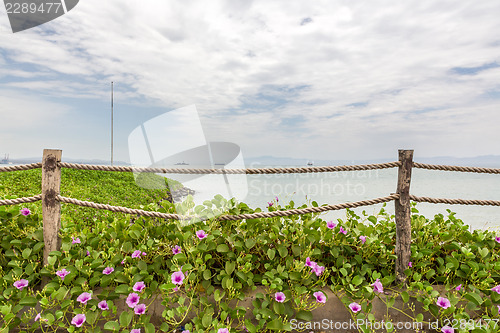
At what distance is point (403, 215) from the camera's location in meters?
3.14

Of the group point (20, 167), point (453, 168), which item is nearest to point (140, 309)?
point (20, 167)

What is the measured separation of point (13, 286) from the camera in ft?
9.65

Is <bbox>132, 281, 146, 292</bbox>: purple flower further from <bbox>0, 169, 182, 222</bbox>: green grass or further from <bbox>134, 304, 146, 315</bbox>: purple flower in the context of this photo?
<bbox>0, 169, 182, 222</bbox>: green grass

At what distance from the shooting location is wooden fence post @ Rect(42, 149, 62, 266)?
Answer: 297 centimetres

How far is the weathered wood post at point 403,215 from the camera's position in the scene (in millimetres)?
3119

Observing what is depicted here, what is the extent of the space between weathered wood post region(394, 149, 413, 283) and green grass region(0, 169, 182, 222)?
A: 4.85 meters

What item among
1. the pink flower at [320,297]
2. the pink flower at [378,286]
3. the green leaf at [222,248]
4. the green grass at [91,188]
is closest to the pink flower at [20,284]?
the green leaf at [222,248]

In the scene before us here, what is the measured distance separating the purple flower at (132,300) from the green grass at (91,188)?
435 centimetres

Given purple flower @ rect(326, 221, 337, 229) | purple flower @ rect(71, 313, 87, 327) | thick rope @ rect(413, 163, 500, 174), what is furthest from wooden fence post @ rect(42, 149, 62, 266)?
thick rope @ rect(413, 163, 500, 174)

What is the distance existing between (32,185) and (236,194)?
744 cm

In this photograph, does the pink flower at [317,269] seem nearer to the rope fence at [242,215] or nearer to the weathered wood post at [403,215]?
the rope fence at [242,215]

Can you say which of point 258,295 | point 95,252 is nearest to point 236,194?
point 258,295

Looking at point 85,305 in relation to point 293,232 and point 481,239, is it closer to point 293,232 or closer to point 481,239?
point 293,232

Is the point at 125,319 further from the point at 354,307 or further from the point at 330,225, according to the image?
the point at 330,225
